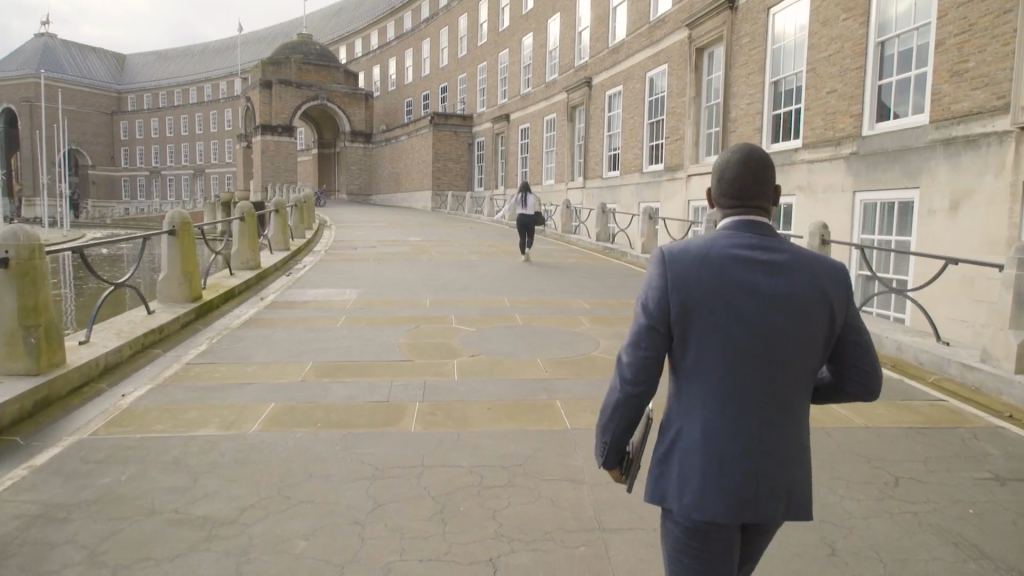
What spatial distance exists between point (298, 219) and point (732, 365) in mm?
17095

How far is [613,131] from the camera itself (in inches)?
866

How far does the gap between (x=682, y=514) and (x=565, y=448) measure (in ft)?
8.04

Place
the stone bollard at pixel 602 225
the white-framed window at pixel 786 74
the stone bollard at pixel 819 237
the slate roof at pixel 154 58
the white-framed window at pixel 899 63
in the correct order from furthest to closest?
the slate roof at pixel 154 58 → the stone bollard at pixel 602 225 → the white-framed window at pixel 786 74 → the white-framed window at pixel 899 63 → the stone bollard at pixel 819 237

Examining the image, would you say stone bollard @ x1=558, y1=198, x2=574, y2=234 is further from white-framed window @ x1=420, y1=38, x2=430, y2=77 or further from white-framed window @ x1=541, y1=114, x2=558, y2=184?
white-framed window @ x1=420, y1=38, x2=430, y2=77

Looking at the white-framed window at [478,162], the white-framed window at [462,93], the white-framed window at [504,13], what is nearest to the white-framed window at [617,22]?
the white-framed window at [504,13]

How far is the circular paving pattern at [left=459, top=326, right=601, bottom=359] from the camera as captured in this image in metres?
6.76

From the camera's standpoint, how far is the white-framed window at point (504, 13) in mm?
32000

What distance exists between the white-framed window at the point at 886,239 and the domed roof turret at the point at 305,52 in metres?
39.4

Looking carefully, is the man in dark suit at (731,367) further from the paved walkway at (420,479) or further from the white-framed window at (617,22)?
the white-framed window at (617,22)

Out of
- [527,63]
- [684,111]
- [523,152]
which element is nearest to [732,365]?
[684,111]

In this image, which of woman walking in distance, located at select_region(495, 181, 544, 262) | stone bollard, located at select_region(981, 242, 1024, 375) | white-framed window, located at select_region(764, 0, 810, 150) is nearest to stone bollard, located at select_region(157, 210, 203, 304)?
woman walking in distance, located at select_region(495, 181, 544, 262)

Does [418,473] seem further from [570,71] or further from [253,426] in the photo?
[570,71]

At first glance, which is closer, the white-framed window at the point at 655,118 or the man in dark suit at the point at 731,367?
the man in dark suit at the point at 731,367

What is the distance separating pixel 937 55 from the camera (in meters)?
9.48
